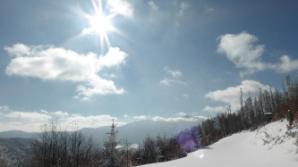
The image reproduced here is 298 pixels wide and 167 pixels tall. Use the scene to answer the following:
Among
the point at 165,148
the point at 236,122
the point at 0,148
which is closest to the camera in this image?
the point at 0,148

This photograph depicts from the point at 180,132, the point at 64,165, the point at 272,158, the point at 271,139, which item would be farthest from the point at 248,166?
the point at 180,132

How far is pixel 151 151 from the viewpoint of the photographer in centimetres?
5941

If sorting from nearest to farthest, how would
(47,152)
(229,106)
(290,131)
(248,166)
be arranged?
1. (248,166)
2. (290,131)
3. (47,152)
4. (229,106)

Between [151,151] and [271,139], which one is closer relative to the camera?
[271,139]

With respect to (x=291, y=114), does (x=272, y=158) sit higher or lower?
lower

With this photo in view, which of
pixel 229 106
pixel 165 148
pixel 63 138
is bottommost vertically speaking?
pixel 165 148

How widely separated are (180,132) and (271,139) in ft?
182

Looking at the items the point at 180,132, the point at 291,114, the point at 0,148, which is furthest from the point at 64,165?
the point at 180,132

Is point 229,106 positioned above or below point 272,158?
above

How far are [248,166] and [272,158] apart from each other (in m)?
2.01

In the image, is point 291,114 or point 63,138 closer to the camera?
point 291,114

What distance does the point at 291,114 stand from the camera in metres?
19.6

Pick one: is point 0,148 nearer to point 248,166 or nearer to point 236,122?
point 248,166

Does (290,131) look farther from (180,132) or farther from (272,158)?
(180,132)
